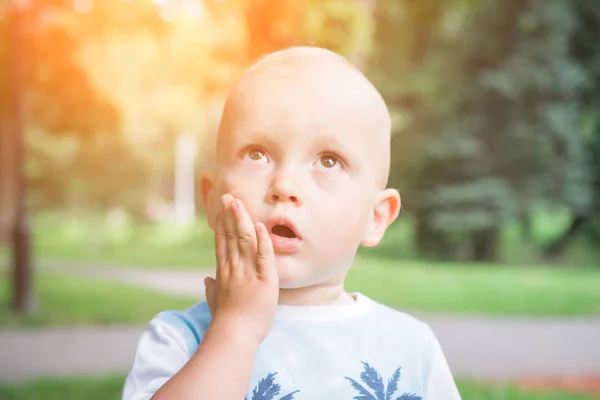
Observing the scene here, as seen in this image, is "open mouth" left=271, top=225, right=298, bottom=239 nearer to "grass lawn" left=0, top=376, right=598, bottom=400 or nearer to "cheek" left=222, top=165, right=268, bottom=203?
"cheek" left=222, top=165, right=268, bottom=203

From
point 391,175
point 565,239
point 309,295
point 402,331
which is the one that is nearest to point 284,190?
point 309,295

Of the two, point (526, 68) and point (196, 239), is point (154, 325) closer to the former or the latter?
point (526, 68)

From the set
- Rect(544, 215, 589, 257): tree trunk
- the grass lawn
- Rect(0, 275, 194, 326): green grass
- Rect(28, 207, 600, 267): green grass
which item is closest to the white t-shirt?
the grass lawn

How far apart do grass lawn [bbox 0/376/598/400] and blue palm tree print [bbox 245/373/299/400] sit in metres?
2.44

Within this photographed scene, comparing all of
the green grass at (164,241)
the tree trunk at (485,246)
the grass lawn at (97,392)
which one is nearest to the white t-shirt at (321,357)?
the grass lawn at (97,392)

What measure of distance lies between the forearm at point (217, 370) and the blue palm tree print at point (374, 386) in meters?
0.15

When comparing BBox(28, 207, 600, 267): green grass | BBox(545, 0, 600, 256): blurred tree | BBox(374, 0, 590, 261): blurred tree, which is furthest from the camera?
BBox(28, 207, 600, 267): green grass

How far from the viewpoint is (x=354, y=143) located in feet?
3.00

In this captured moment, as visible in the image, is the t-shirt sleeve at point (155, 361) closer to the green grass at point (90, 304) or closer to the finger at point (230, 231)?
the finger at point (230, 231)

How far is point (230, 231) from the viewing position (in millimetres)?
855

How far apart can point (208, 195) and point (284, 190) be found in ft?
0.63

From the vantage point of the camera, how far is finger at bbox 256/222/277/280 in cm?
84

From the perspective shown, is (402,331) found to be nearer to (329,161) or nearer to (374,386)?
(374,386)

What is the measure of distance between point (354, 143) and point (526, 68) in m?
9.96
